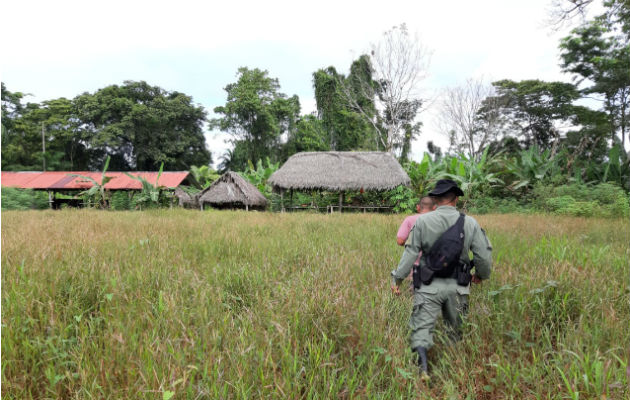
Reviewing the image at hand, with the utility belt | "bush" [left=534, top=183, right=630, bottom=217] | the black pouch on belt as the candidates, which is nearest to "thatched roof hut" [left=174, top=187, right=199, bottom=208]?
"bush" [left=534, top=183, right=630, bottom=217]

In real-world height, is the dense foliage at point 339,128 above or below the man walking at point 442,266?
above

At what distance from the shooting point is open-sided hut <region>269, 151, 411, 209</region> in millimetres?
16250

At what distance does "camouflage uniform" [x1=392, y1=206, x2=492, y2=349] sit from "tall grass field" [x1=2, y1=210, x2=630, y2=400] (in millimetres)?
118

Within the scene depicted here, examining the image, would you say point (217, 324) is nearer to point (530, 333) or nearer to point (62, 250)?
point (530, 333)

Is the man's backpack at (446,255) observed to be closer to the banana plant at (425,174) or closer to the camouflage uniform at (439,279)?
the camouflage uniform at (439,279)

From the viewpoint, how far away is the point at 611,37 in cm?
1554

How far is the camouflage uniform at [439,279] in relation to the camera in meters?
2.26

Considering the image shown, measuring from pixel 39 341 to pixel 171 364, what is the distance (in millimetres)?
907

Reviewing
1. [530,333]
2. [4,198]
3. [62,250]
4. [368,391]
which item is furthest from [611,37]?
[4,198]

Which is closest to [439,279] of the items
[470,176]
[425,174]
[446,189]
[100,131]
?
[446,189]

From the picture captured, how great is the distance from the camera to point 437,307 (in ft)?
7.45

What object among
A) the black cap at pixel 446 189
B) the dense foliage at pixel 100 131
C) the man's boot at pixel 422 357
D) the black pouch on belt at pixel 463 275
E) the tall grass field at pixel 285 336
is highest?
the dense foliage at pixel 100 131

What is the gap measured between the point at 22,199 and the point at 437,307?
24.3 metres

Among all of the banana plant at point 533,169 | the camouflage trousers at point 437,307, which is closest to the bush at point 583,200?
the banana plant at point 533,169
